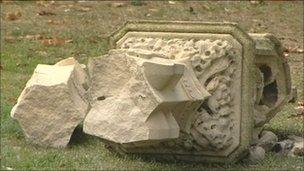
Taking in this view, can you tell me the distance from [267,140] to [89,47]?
17.5 ft

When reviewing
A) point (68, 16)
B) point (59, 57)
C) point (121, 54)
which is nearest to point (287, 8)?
point (68, 16)

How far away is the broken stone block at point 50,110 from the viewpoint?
673 centimetres

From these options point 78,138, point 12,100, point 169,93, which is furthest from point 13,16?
point 169,93

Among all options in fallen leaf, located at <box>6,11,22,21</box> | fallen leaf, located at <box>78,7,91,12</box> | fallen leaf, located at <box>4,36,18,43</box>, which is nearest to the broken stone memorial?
fallen leaf, located at <box>4,36,18,43</box>

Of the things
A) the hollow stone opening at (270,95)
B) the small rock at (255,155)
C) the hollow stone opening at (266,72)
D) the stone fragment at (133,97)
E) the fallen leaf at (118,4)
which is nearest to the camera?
the stone fragment at (133,97)

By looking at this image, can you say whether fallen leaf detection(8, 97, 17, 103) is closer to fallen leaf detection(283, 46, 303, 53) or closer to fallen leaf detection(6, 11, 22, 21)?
fallen leaf detection(283, 46, 303, 53)

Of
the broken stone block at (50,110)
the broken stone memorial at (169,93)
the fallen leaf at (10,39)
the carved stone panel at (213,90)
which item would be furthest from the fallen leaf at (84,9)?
the carved stone panel at (213,90)

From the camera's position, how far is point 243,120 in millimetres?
6461

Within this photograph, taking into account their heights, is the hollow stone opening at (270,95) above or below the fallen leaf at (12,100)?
above

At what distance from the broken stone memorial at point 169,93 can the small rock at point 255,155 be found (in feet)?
0.21

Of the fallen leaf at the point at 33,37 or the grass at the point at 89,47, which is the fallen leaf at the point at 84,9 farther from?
the fallen leaf at the point at 33,37

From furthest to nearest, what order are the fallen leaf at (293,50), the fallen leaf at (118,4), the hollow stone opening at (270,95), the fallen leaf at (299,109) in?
1. the fallen leaf at (118,4)
2. the fallen leaf at (293,50)
3. the fallen leaf at (299,109)
4. the hollow stone opening at (270,95)

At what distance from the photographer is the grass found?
645 centimetres

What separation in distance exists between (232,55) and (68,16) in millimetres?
7802
